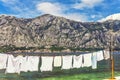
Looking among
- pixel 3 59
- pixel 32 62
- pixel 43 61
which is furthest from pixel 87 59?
pixel 3 59

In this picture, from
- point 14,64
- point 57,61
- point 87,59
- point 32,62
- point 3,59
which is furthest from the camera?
point 57,61

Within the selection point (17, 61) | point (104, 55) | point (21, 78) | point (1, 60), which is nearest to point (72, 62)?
point (104, 55)

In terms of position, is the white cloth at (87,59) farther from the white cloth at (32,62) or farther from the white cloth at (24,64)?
the white cloth at (24,64)

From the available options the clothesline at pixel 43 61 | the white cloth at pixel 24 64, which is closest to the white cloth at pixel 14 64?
the clothesline at pixel 43 61

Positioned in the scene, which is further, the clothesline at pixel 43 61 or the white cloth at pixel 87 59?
the white cloth at pixel 87 59

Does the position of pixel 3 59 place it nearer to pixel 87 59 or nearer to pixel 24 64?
pixel 24 64

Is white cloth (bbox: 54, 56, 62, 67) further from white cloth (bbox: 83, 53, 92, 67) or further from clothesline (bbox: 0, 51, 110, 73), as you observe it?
white cloth (bbox: 83, 53, 92, 67)

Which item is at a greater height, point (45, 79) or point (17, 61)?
point (17, 61)

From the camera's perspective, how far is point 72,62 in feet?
106

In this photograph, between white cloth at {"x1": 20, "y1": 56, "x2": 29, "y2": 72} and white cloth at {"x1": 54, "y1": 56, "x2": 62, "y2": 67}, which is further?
white cloth at {"x1": 54, "y1": 56, "x2": 62, "y2": 67}

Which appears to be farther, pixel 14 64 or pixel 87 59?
pixel 87 59

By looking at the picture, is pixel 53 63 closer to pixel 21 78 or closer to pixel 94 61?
pixel 94 61

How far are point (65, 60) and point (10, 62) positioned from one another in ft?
19.1

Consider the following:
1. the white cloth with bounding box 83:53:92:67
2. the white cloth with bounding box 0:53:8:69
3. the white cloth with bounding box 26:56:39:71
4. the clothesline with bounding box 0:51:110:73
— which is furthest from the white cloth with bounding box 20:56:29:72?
the white cloth with bounding box 83:53:92:67
